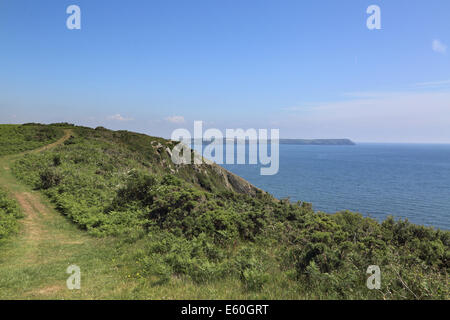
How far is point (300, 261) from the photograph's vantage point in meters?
8.34

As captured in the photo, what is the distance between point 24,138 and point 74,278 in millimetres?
46704

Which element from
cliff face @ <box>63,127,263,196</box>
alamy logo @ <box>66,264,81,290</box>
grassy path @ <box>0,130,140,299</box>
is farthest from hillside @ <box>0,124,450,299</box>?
cliff face @ <box>63,127,263,196</box>

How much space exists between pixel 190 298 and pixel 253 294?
62.3 inches

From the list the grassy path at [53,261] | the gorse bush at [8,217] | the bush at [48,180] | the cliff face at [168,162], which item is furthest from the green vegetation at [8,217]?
the cliff face at [168,162]

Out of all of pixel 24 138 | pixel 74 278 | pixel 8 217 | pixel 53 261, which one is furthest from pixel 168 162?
pixel 74 278

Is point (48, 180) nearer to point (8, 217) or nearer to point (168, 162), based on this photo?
point (8, 217)

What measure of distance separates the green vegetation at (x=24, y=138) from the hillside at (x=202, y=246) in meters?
13.5

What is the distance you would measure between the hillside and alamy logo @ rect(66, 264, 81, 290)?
39 centimetres

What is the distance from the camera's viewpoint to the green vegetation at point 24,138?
3629 cm

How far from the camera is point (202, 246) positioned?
10.4 meters

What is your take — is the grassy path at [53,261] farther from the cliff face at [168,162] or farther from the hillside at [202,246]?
the cliff face at [168,162]

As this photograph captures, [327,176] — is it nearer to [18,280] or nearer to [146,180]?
[146,180]
